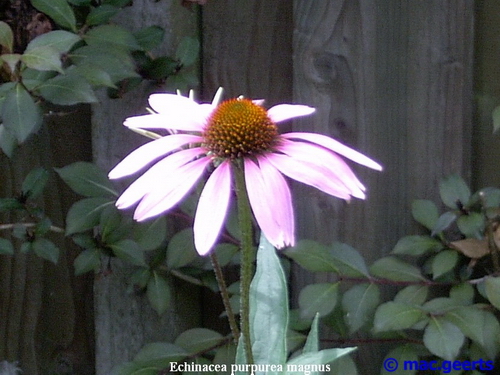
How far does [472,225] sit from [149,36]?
2.09 feet

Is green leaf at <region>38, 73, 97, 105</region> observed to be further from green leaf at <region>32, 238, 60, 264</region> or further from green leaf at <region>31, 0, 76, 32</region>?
green leaf at <region>32, 238, 60, 264</region>

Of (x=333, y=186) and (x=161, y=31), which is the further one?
(x=161, y=31)

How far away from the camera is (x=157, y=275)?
4.16 ft

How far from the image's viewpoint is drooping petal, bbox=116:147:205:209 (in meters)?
0.51

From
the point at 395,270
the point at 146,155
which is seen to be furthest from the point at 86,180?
the point at 146,155

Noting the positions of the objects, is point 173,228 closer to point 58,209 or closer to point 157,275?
point 157,275

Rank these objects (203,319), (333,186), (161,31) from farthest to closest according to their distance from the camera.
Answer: (203,319), (161,31), (333,186)

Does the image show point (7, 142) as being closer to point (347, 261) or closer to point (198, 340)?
point (198, 340)

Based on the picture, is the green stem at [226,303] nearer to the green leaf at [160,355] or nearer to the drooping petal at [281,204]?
the drooping petal at [281,204]

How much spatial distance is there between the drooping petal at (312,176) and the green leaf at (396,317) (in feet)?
1.91

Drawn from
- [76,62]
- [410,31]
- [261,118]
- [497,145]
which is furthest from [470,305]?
[76,62]

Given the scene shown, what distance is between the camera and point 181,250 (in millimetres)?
1204

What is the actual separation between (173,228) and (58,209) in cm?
25

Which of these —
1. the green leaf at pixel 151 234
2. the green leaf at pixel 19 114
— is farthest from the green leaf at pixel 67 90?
the green leaf at pixel 151 234
